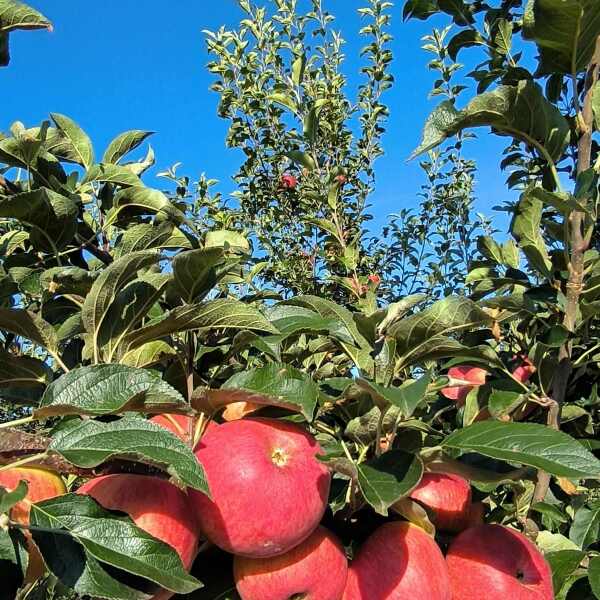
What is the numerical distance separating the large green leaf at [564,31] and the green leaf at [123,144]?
92 centimetres

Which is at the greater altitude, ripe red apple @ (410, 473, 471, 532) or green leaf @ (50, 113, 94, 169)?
green leaf @ (50, 113, 94, 169)

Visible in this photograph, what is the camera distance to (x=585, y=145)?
1298 mm

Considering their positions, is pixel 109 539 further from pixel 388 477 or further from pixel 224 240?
pixel 224 240

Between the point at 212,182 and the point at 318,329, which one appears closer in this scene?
the point at 318,329

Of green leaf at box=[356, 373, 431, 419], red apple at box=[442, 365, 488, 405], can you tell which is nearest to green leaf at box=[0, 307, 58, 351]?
green leaf at box=[356, 373, 431, 419]

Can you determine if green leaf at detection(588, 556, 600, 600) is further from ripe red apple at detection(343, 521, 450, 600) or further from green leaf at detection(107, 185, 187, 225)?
green leaf at detection(107, 185, 187, 225)

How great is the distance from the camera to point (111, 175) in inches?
56.0

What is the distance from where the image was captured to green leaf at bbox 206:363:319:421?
0.88m

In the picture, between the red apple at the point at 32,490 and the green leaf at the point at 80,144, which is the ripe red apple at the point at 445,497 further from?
the green leaf at the point at 80,144

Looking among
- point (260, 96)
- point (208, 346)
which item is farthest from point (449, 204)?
point (208, 346)

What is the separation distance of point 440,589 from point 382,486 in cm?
25

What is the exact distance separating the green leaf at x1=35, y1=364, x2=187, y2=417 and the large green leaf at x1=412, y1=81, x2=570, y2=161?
0.61m

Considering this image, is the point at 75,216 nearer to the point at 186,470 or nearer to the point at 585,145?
the point at 186,470

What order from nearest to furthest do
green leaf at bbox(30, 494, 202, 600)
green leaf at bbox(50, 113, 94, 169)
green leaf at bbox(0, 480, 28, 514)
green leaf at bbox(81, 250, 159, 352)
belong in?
green leaf at bbox(0, 480, 28, 514)
green leaf at bbox(30, 494, 202, 600)
green leaf at bbox(81, 250, 159, 352)
green leaf at bbox(50, 113, 94, 169)
